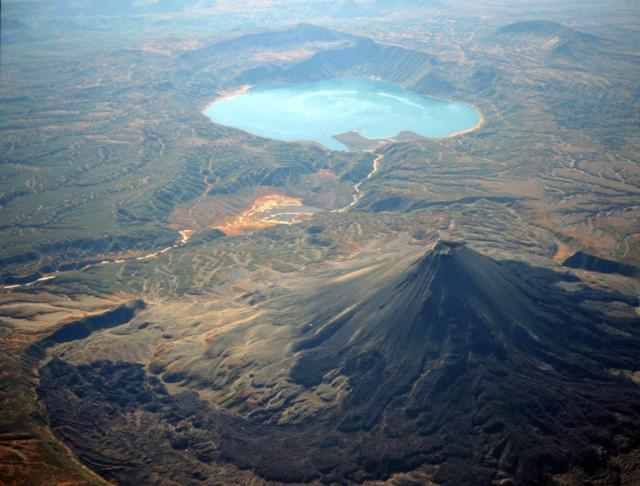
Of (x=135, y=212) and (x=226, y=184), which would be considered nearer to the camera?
(x=135, y=212)

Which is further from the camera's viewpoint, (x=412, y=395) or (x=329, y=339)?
(x=329, y=339)

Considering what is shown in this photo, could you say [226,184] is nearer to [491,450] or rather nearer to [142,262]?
[142,262]

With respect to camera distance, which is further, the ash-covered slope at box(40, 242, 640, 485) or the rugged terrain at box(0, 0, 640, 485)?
the rugged terrain at box(0, 0, 640, 485)

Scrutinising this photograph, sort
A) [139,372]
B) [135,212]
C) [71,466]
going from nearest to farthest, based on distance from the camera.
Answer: [71,466] < [139,372] < [135,212]

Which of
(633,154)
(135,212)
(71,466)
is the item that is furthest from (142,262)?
(633,154)

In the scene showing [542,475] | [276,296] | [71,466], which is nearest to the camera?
[542,475]

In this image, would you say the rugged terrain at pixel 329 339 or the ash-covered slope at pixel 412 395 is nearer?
the ash-covered slope at pixel 412 395

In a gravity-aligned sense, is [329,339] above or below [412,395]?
above

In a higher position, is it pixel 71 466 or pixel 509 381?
pixel 509 381
